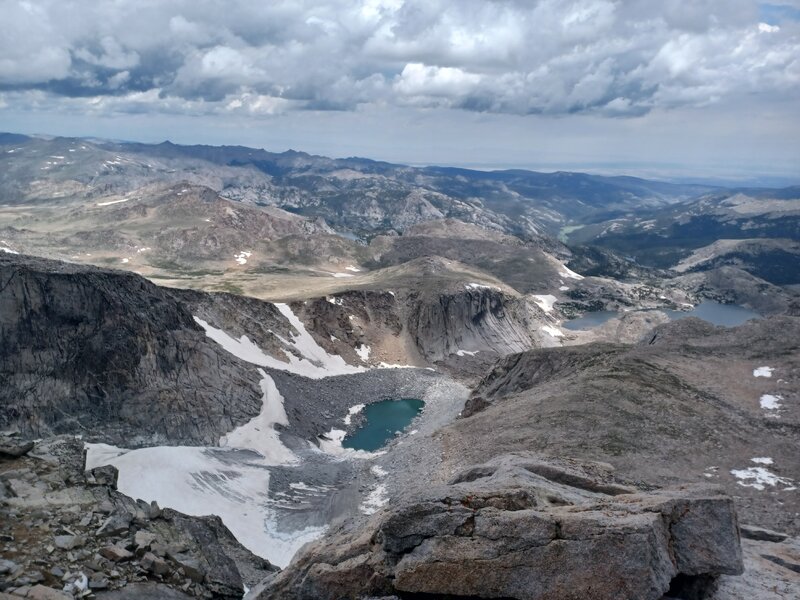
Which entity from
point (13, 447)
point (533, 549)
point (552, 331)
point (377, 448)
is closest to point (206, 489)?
point (13, 447)

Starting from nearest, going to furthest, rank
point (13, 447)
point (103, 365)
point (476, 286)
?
point (13, 447) < point (103, 365) < point (476, 286)

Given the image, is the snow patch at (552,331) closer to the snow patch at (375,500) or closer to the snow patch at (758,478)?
the snow patch at (375,500)

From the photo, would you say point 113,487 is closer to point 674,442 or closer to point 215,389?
point 674,442

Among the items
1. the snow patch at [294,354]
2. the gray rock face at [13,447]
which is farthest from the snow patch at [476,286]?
the gray rock face at [13,447]

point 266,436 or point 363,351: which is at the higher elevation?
point 266,436

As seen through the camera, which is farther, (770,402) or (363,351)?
(363,351)

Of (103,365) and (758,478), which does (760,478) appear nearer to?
(758,478)

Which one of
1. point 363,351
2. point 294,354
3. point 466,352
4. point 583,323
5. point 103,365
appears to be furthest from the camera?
point 583,323

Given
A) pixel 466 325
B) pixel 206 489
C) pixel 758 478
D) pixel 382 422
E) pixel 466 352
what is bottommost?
pixel 382 422
